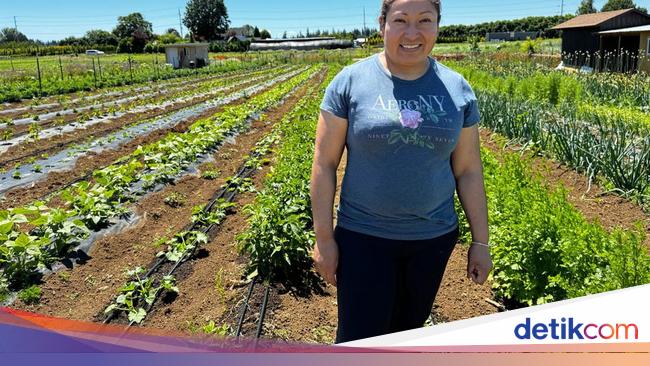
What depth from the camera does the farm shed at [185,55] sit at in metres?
42.1

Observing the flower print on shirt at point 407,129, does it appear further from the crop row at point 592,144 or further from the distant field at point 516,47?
the distant field at point 516,47

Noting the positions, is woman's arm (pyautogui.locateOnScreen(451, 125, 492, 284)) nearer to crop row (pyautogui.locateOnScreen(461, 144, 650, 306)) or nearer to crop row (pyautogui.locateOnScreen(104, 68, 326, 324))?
crop row (pyautogui.locateOnScreen(461, 144, 650, 306))

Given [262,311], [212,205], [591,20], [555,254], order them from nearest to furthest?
[555,254]
[262,311]
[212,205]
[591,20]

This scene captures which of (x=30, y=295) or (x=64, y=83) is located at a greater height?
(x=64, y=83)

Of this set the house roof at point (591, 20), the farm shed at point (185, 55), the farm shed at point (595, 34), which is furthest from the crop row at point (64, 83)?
the house roof at point (591, 20)

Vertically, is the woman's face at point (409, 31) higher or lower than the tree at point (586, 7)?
lower

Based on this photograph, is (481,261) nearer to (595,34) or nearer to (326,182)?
(326,182)

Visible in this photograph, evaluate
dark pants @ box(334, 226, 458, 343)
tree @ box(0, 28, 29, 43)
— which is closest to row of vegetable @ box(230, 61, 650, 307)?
dark pants @ box(334, 226, 458, 343)

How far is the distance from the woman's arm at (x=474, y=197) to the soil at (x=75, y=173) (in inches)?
238

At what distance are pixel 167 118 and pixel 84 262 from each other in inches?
375

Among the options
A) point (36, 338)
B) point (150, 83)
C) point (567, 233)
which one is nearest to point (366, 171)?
point (36, 338)

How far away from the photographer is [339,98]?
1.99 m

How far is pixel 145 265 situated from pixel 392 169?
340 centimetres

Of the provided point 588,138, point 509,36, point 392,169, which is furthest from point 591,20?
point 509,36
